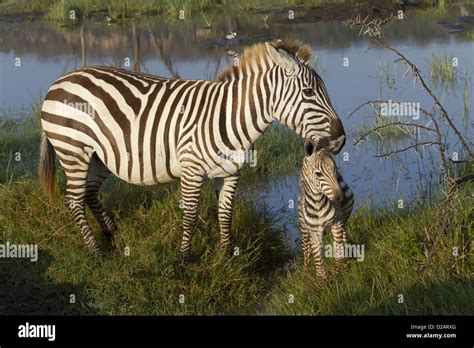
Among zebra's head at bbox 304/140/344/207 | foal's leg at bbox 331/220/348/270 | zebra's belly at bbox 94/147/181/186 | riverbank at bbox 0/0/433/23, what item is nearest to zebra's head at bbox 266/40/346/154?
zebra's head at bbox 304/140/344/207

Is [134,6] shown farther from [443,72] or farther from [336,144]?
[336,144]

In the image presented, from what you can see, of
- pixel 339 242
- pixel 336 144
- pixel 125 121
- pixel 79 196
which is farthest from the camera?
pixel 79 196

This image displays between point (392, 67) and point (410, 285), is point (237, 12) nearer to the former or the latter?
point (392, 67)

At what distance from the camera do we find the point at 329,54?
16203 mm

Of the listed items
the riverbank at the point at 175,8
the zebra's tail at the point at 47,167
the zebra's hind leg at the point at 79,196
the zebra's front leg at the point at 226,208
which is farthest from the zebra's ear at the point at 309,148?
the riverbank at the point at 175,8

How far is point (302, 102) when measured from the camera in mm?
6043

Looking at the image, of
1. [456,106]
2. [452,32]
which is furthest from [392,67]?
[452,32]

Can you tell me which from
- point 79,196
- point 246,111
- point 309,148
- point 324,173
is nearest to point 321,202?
point 324,173

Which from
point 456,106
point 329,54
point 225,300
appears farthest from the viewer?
point 329,54

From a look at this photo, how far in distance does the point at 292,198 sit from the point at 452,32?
1011cm

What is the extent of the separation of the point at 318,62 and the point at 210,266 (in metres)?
8.93

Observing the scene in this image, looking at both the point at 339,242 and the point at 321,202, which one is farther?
the point at 339,242

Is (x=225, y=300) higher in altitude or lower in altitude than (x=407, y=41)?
lower

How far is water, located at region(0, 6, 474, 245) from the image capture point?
9062 mm
